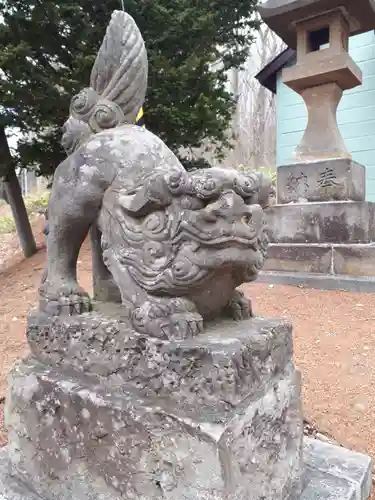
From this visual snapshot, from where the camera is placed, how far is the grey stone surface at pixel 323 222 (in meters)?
3.48

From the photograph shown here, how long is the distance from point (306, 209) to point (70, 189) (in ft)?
9.44

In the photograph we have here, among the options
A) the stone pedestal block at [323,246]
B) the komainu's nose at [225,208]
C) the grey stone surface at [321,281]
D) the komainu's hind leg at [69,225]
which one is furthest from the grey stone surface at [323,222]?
the komainu's nose at [225,208]

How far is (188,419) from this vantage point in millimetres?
905

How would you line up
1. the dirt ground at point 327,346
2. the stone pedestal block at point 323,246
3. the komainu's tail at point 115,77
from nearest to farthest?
the komainu's tail at point 115,77, the dirt ground at point 327,346, the stone pedestal block at point 323,246

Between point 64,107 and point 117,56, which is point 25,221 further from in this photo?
point 117,56

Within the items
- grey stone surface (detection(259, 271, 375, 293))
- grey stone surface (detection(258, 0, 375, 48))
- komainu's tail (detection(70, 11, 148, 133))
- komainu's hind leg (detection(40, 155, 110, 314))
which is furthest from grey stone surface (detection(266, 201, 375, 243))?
komainu's hind leg (detection(40, 155, 110, 314))

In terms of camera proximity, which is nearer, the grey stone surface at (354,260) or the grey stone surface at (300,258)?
the grey stone surface at (354,260)

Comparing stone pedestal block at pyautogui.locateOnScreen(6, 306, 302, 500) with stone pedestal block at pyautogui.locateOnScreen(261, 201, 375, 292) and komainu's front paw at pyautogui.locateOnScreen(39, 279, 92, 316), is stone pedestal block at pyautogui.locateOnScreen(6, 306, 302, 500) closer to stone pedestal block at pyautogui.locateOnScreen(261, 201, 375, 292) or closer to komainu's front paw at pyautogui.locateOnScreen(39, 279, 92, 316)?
komainu's front paw at pyautogui.locateOnScreen(39, 279, 92, 316)

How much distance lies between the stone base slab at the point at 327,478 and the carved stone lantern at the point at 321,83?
270cm

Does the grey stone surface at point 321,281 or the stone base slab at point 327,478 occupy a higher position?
the grey stone surface at point 321,281

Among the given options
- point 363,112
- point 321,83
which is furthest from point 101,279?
point 363,112

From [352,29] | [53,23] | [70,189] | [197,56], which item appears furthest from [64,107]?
[70,189]

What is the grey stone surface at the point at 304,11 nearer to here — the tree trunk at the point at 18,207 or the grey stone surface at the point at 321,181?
the grey stone surface at the point at 321,181

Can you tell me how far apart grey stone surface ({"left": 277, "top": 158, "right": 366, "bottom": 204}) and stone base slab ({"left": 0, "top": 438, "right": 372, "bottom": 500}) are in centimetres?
270
